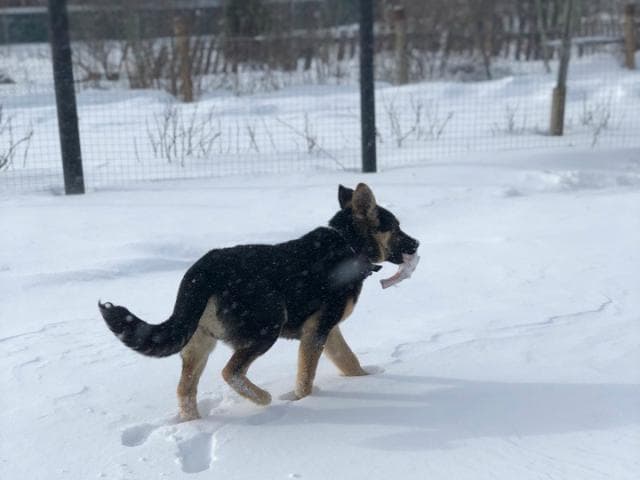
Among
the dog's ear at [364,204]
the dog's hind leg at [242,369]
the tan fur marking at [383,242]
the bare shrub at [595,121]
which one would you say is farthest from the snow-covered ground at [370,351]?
the bare shrub at [595,121]

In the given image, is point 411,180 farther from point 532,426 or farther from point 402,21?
point 402,21

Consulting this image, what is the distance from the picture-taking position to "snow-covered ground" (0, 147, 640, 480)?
3412 mm

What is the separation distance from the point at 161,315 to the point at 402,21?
12.3 meters

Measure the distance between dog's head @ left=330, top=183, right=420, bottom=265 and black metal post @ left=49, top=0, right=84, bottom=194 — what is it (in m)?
4.69

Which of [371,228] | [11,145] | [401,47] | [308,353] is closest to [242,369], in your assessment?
[308,353]

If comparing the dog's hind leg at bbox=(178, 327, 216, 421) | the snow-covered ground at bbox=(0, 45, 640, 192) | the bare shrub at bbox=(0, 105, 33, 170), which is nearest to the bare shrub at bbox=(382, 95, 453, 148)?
the snow-covered ground at bbox=(0, 45, 640, 192)

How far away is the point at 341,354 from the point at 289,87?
13916 millimetres

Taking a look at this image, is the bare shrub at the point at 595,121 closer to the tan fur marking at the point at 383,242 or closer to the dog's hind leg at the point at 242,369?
the tan fur marking at the point at 383,242

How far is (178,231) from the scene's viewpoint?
700cm

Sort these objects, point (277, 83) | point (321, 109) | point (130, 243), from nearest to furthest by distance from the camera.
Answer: point (130, 243) → point (321, 109) → point (277, 83)

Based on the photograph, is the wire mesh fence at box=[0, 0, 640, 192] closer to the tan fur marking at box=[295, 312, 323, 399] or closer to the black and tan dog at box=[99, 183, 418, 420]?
the black and tan dog at box=[99, 183, 418, 420]

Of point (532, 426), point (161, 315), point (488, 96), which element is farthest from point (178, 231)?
point (488, 96)

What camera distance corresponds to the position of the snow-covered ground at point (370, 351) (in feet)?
11.2

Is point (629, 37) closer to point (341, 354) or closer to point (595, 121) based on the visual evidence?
point (595, 121)
